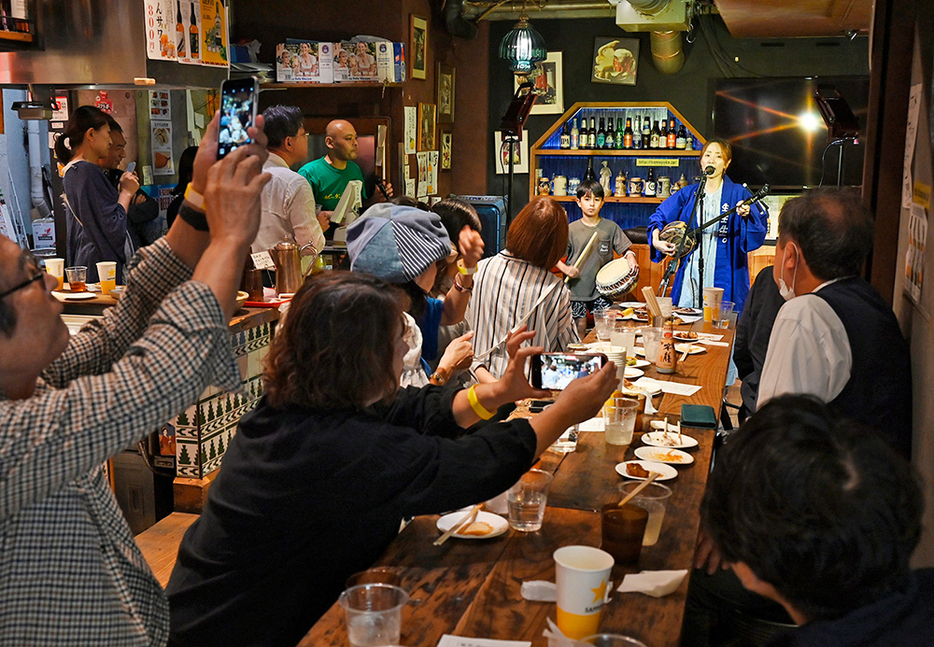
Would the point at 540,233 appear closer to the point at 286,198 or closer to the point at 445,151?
the point at 286,198

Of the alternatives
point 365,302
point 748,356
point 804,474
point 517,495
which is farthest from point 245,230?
point 748,356

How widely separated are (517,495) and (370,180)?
5.90 metres

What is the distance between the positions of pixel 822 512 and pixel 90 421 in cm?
97

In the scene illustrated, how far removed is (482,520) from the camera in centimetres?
207

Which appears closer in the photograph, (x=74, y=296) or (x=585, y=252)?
(x=74, y=296)

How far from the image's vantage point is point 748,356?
161 inches

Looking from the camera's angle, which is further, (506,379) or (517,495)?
(506,379)

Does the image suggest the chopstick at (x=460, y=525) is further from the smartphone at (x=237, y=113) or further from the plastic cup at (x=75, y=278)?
the plastic cup at (x=75, y=278)

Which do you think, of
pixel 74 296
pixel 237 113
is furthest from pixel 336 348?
pixel 74 296

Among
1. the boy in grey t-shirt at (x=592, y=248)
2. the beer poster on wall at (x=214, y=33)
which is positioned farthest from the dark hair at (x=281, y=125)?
the boy in grey t-shirt at (x=592, y=248)

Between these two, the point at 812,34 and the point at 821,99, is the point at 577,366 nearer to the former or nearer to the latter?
the point at 821,99

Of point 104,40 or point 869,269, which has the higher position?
point 104,40

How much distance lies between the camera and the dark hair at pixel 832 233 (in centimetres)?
282

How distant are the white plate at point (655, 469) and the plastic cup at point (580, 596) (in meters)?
0.83
